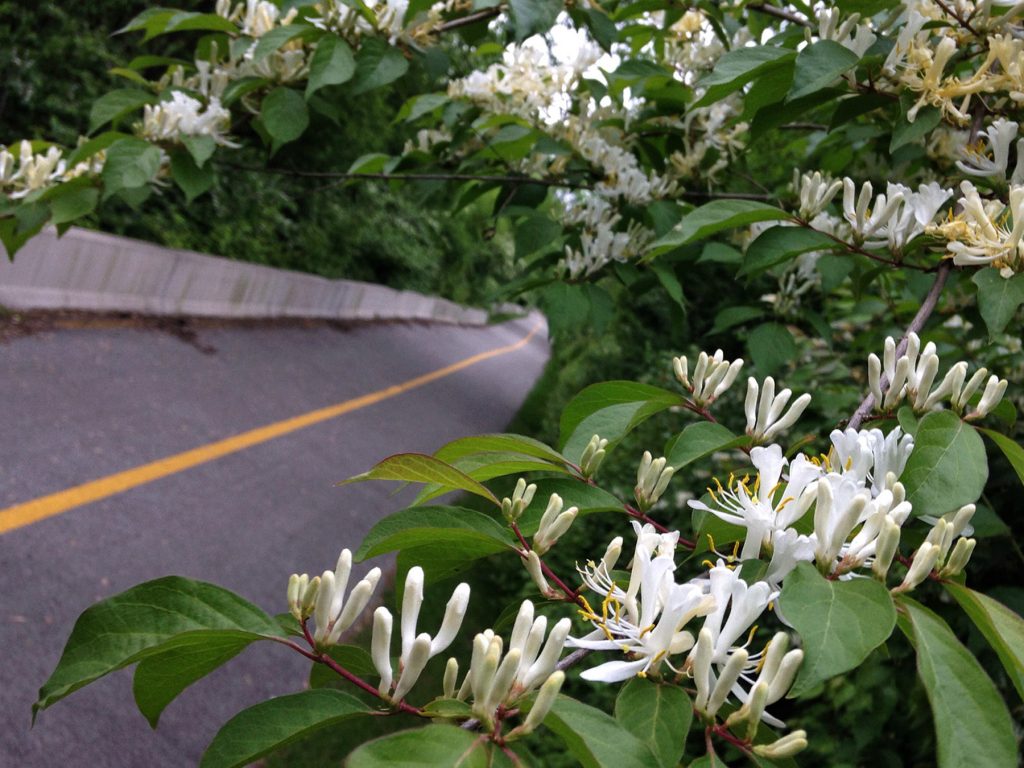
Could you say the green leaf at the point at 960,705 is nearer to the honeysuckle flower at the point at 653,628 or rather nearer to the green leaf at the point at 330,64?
the honeysuckle flower at the point at 653,628

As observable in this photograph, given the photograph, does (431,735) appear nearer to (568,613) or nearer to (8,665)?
(8,665)

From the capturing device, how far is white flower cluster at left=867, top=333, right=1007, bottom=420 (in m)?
1.12

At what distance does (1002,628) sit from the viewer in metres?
0.78

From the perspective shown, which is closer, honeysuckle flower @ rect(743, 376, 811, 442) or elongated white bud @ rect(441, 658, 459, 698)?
elongated white bud @ rect(441, 658, 459, 698)

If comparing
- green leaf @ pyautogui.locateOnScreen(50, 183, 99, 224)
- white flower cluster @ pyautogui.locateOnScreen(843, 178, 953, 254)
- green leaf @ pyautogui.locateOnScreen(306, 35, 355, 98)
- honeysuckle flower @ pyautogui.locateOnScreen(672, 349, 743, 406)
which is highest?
white flower cluster @ pyautogui.locateOnScreen(843, 178, 953, 254)

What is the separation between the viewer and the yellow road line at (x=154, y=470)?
3976 millimetres

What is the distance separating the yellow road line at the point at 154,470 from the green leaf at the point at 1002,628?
13.3ft

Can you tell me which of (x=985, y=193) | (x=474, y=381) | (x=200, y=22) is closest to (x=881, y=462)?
(x=985, y=193)

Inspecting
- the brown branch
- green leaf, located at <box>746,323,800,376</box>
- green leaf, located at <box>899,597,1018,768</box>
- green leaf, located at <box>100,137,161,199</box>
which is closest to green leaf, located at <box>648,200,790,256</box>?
green leaf, located at <box>746,323,800,376</box>

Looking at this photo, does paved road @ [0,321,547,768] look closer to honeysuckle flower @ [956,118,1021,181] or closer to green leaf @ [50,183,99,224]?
green leaf @ [50,183,99,224]

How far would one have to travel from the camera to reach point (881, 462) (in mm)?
999

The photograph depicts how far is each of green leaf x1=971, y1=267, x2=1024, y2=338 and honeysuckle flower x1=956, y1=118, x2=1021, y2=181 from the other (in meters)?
0.40

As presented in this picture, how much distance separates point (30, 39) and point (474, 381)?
311 inches

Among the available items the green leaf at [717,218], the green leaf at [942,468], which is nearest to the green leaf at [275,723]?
the green leaf at [942,468]
